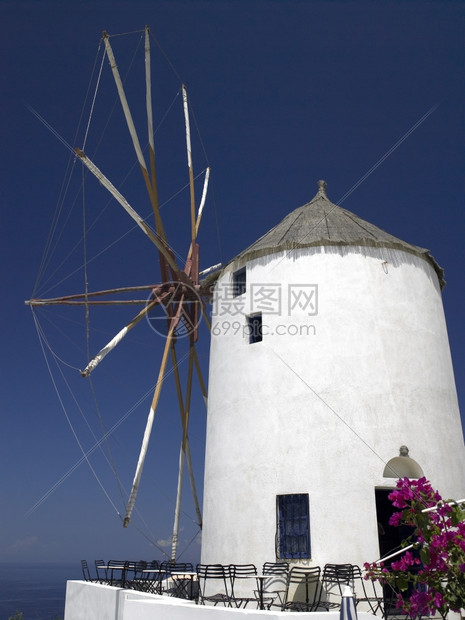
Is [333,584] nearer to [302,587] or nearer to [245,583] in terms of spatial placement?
[302,587]

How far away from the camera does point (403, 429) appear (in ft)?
40.5

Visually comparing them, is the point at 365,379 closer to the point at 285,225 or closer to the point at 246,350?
the point at 246,350

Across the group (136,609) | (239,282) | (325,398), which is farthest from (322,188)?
(136,609)

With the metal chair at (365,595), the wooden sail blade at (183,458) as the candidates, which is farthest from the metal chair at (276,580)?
the wooden sail blade at (183,458)

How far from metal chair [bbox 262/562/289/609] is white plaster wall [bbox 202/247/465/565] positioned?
35 centimetres

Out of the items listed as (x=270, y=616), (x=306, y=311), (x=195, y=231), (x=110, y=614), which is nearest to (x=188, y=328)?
(x=195, y=231)

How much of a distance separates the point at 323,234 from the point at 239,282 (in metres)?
2.60

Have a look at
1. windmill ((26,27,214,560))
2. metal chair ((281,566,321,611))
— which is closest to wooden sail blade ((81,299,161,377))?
windmill ((26,27,214,560))

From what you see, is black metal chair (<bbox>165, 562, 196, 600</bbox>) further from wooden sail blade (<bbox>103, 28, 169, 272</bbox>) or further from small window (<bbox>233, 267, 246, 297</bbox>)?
wooden sail blade (<bbox>103, 28, 169, 272</bbox>)

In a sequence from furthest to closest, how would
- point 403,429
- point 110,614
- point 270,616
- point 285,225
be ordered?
point 285,225
point 403,429
point 110,614
point 270,616

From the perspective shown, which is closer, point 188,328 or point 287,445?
point 287,445

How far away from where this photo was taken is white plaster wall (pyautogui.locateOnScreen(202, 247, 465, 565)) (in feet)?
39.1

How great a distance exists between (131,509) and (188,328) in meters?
6.12

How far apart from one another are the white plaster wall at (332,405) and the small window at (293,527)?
0.49 ft
